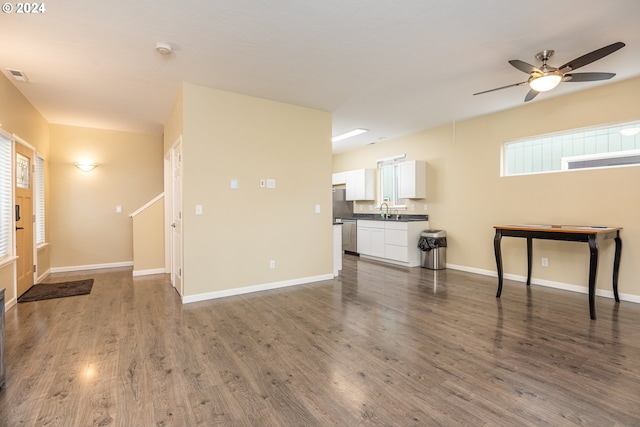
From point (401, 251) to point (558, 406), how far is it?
4.14m

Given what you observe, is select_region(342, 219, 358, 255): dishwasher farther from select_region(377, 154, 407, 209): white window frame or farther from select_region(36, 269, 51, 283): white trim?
select_region(36, 269, 51, 283): white trim

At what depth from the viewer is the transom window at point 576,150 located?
151 inches

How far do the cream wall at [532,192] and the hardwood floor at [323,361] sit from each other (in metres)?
0.61

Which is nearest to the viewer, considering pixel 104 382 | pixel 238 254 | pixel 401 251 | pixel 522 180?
pixel 104 382

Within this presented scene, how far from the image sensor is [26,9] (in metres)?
2.32

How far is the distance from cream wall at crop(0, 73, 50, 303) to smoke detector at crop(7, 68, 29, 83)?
109mm

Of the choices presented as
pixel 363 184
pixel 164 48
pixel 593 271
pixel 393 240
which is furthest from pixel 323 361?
pixel 363 184

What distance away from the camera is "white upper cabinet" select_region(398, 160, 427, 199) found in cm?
604

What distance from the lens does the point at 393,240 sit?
6074mm

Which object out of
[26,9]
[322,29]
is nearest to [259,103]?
[322,29]

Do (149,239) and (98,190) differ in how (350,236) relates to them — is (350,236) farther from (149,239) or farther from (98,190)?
(98,190)

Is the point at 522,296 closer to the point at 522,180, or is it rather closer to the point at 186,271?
the point at 522,180

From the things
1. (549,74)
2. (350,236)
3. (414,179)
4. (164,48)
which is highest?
(164,48)

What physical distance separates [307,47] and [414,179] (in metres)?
3.83
